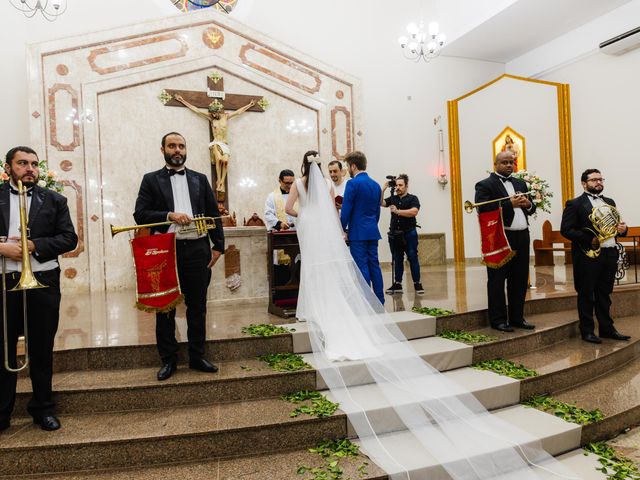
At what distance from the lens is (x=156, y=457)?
282cm

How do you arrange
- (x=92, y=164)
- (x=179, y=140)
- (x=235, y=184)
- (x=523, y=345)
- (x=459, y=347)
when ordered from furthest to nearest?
1. (x=235, y=184)
2. (x=92, y=164)
3. (x=523, y=345)
4. (x=459, y=347)
5. (x=179, y=140)

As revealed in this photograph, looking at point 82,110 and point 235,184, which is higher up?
point 82,110

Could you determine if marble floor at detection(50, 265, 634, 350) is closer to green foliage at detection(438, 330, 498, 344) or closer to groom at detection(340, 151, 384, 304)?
green foliage at detection(438, 330, 498, 344)

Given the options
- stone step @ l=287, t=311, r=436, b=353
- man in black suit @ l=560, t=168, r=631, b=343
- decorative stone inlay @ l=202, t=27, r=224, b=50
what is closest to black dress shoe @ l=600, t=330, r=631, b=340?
man in black suit @ l=560, t=168, r=631, b=343

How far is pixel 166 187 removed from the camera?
11.5 feet

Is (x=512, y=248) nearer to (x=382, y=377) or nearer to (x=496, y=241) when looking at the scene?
(x=496, y=241)

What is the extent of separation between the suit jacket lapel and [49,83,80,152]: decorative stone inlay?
5.57 m

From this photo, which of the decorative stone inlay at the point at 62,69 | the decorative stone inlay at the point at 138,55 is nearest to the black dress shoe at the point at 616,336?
the decorative stone inlay at the point at 138,55

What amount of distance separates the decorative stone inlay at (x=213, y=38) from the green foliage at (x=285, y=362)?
7.13 m

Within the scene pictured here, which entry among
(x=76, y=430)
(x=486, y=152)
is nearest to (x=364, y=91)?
(x=486, y=152)

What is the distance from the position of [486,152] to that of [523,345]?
7977 mm

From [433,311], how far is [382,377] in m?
1.51

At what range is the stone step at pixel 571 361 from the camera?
12.4 feet

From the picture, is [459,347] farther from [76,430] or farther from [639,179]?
[639,179]
